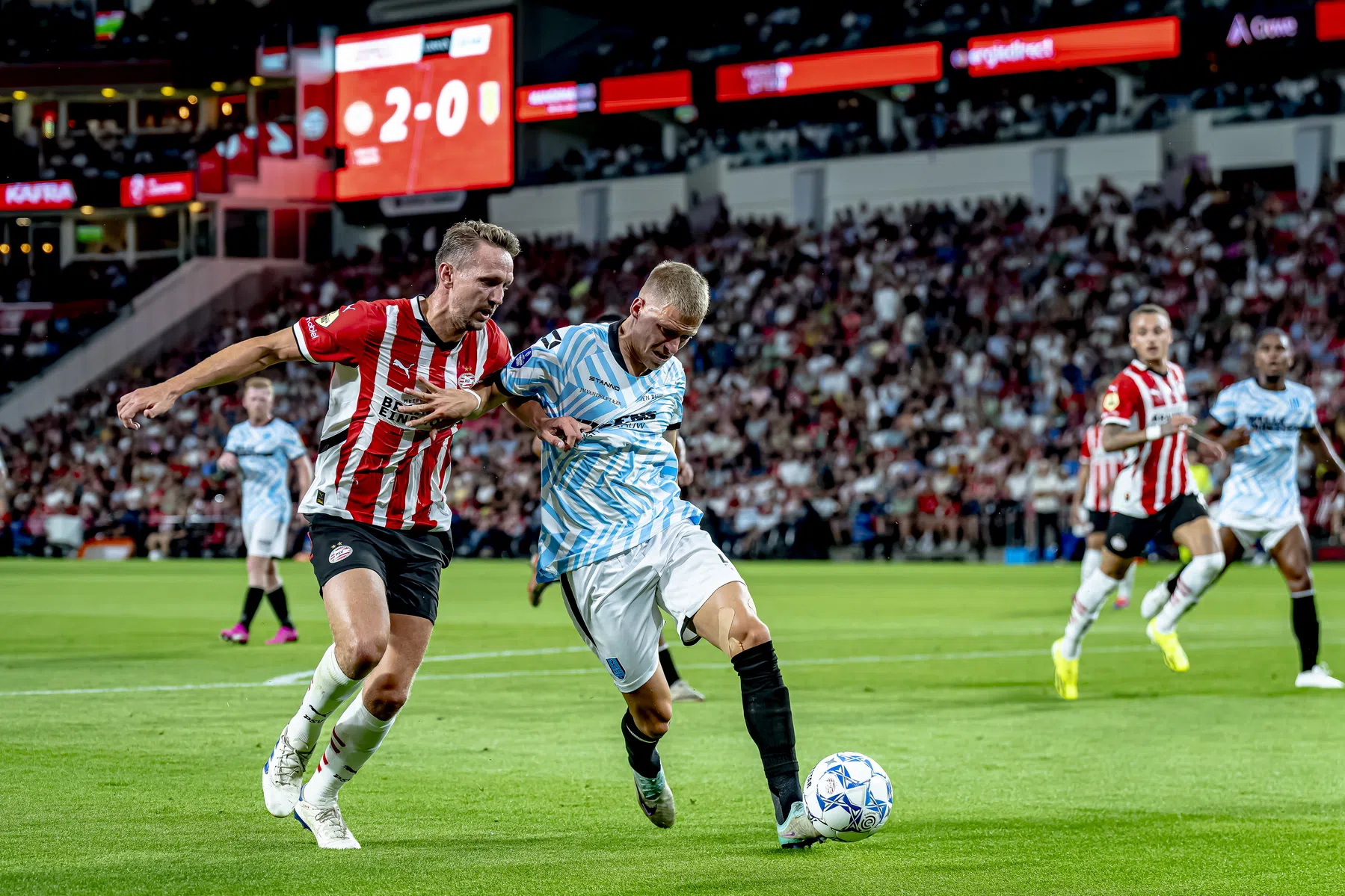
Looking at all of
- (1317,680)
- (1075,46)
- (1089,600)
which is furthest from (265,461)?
Result: (1075,46)

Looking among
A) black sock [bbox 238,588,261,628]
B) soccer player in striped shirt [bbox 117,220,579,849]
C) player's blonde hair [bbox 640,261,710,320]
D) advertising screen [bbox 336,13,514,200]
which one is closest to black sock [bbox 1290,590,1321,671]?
player's blonde hair [bbox 640,261,710,320]

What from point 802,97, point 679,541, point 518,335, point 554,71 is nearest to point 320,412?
point 518,335

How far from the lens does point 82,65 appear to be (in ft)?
171

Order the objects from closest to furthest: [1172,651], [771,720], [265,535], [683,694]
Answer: [771,720] → [683,694] → [1172,651] → [265,535]

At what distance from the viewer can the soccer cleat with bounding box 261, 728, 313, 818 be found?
20.6ft

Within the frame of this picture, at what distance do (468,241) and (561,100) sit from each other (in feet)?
116

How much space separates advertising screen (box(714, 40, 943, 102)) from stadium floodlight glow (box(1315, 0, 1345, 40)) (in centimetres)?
776

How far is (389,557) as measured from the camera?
6336 millimetres

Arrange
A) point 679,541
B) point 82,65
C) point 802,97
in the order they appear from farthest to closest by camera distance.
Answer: point 82,65
point 802,97
point 679,541

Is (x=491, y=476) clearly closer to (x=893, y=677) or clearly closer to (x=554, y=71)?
(x=554, y=71)

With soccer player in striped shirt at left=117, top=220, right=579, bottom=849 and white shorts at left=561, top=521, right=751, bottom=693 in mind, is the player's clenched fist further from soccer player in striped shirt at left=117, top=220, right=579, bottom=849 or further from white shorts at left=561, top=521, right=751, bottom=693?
white shorts at left=561, top=521, right=751, bottom=693

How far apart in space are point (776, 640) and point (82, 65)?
43.6m

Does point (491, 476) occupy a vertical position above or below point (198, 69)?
below

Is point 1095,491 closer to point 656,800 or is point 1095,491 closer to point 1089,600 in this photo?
point 1089,600
